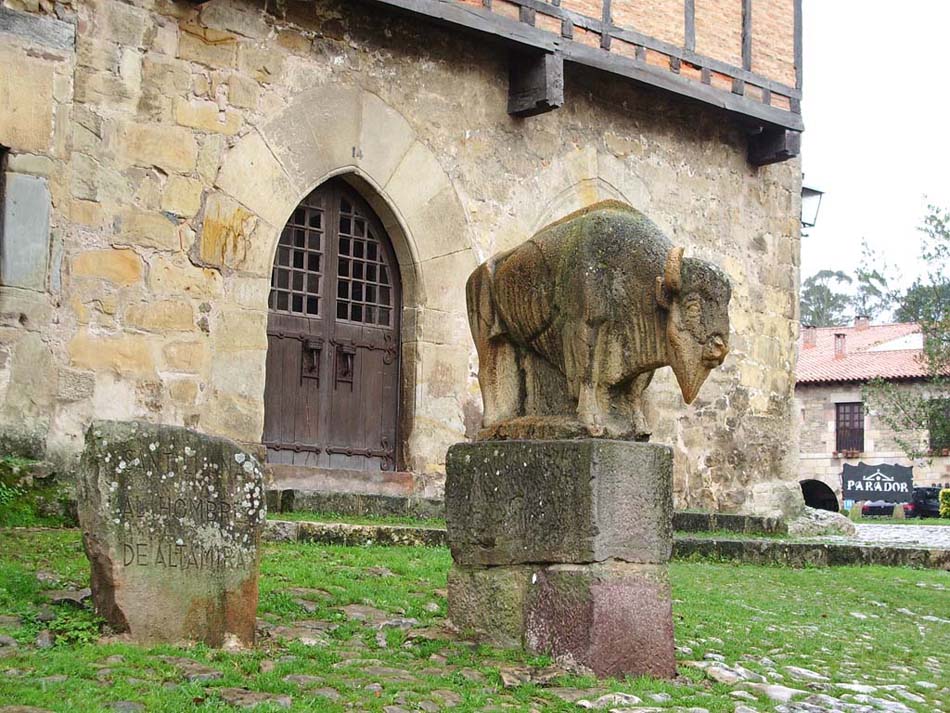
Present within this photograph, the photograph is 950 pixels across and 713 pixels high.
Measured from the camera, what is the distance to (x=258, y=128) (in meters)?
10.6

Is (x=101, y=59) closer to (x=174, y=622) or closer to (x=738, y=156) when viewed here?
(x=174, y=622)

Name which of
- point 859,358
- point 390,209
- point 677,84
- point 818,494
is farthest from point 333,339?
point 859,358

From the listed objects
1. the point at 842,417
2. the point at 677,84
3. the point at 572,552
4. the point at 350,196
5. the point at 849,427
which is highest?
the point at 677,84

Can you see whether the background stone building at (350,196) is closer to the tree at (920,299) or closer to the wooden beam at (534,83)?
the wooden beam at (534,83)

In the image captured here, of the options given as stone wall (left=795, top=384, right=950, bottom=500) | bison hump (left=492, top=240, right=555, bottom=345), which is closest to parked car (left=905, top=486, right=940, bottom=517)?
stone wall (left=795, top=384, right=950, bottom=500)

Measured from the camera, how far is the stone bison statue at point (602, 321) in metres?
6.14

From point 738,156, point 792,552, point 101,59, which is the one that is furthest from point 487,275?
point 738,156

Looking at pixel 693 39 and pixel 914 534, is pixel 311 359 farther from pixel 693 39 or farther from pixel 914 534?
pixel 914 534

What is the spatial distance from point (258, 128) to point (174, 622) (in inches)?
226

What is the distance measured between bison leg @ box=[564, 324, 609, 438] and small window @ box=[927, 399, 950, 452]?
42.3 ft

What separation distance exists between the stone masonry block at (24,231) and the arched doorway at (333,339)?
7.22 feet

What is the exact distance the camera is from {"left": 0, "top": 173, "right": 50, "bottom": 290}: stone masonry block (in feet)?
29.8

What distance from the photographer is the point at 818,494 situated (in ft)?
125

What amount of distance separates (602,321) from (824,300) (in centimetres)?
5614
